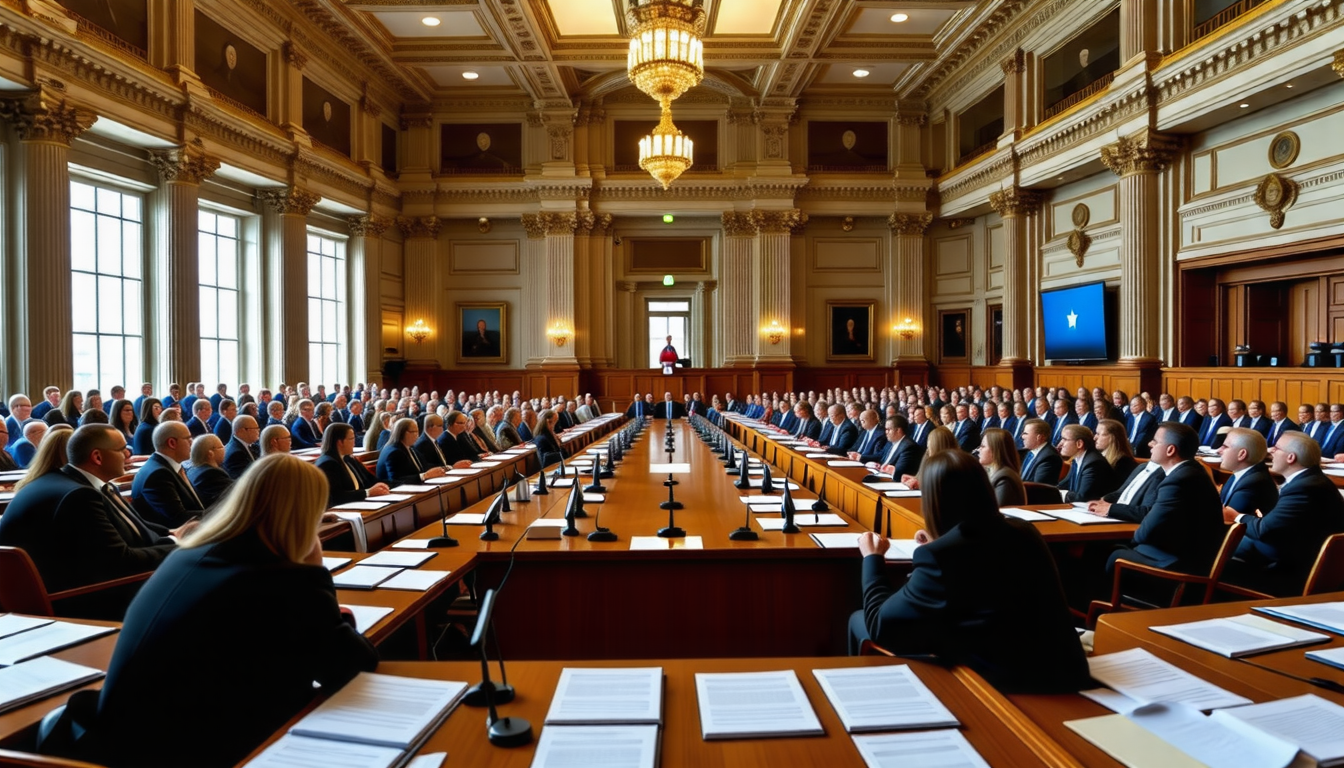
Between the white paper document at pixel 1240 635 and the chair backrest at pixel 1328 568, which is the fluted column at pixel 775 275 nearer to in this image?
the chair backrest at pixel 1328 568

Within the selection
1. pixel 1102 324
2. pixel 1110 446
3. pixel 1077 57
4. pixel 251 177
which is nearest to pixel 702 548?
pixel 1110 446

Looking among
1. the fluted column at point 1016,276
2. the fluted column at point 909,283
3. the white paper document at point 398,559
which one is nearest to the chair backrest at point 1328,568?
the white paper document at point 398,559

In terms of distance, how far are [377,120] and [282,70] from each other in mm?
4124

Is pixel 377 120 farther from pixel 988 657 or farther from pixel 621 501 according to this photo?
pixel 988 657

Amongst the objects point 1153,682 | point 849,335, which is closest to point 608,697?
point 1153,682

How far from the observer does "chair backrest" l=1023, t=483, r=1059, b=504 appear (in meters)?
5.37

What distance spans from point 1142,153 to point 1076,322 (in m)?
3.59

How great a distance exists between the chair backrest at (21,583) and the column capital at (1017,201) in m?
17.4

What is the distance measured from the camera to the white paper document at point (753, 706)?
1709 mm

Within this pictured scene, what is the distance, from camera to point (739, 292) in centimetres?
2088

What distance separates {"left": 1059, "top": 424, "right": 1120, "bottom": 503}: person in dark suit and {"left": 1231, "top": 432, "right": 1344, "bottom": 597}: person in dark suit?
1365 mm

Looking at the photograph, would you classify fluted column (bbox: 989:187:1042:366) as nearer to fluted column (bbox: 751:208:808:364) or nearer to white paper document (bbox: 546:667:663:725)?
fluted column (bbox: 751:208:808:364)

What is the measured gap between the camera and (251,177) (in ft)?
48.2

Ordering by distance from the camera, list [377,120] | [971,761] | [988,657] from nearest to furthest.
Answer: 1. [971,761]
2. [988,657]
3. [377,120]
